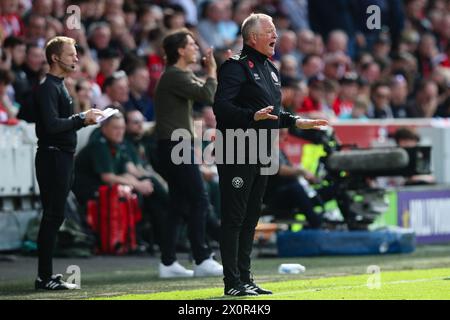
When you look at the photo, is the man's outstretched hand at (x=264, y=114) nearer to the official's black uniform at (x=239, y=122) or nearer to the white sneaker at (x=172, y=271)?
the official's black uniform at (x=239, y=122)

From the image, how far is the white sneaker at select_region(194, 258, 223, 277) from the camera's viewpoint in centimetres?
1306

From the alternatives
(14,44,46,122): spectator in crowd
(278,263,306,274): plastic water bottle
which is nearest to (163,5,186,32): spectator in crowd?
(14,44,46,122): spectator in crowd

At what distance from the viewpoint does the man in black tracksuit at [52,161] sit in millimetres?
11523

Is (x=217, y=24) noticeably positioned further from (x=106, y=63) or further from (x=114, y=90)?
(x=114, y=90)

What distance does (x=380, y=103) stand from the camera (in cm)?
2139

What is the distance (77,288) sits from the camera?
11.7m

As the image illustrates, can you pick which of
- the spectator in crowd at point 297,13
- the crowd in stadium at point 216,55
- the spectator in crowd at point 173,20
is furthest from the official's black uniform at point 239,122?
the spectator in crowd at point 297,13

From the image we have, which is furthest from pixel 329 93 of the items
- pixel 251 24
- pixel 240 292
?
pixel 240 292

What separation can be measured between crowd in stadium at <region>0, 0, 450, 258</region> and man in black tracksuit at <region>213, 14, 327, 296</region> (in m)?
3.64

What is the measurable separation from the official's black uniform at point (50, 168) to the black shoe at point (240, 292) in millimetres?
1985

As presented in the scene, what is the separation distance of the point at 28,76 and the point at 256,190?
6935mm

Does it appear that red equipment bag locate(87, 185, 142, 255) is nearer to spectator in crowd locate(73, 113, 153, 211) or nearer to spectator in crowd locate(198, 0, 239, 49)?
spectator in crowd locate(73, 113, 153, 211)

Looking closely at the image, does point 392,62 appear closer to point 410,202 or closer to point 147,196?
point 410,202
